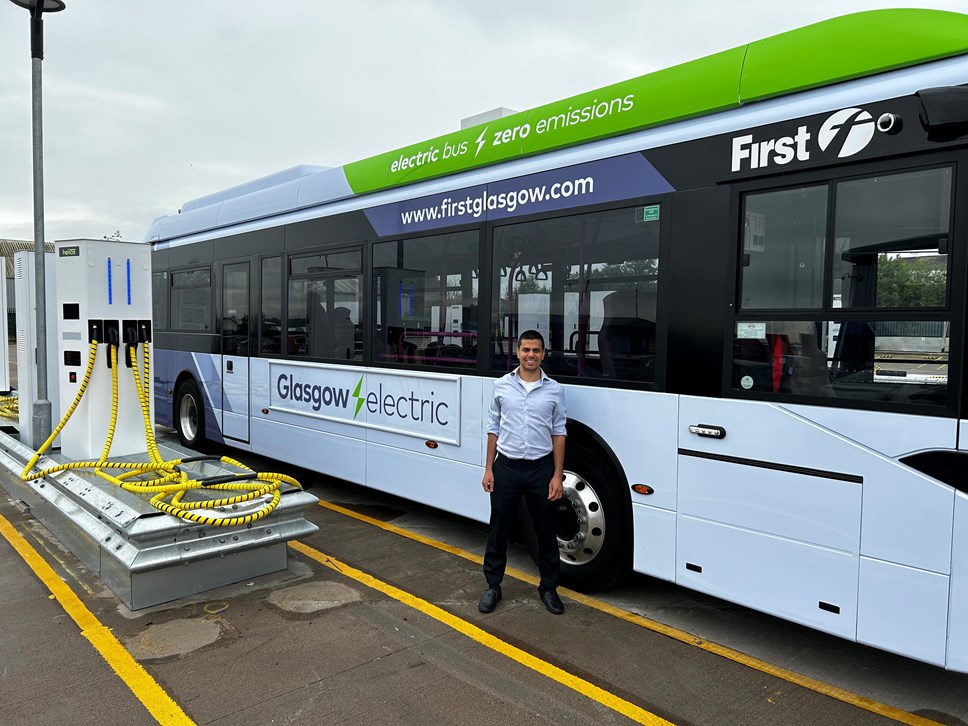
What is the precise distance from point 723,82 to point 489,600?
10.6 ft

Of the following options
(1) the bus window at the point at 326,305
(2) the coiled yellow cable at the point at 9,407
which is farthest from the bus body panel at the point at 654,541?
(2) the coiled yellow cable at the point at 9,407

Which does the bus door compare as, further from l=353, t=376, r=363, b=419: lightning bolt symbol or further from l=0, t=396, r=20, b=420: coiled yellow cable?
l=0, t=396, r=20, b=420: coiled yellow cable

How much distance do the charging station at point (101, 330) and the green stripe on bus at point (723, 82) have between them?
2.63 meters

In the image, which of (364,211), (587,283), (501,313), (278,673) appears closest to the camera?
(278,673)

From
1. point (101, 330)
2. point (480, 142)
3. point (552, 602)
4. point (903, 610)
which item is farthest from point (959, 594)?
point (101, 330)

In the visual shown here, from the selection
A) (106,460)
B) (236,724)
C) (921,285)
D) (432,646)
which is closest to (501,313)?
(432,646)

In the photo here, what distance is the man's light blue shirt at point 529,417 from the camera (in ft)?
13.5

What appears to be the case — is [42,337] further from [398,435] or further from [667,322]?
[667,322]

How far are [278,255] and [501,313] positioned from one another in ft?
10.6

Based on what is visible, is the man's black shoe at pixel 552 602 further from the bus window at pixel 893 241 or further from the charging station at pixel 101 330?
the charging station at pixel 101 330

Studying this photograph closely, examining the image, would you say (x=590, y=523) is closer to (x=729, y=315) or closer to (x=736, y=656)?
(x=736, y=656)

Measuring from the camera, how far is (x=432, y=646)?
3799mm

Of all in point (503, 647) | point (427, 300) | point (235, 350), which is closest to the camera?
point (503, 647)

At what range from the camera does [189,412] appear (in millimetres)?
9039
